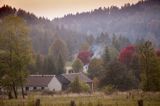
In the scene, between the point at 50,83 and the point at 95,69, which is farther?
the point at 95,69

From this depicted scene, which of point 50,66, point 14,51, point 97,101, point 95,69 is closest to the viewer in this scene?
point 97,101

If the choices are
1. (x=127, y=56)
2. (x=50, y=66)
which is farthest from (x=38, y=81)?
(x=127, y=56)

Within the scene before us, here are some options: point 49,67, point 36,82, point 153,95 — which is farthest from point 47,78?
point 153,95

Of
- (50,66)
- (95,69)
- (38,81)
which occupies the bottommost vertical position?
(38,81)

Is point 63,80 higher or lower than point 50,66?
lower

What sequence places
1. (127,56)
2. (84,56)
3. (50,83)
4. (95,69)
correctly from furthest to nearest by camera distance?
(84,56)
(127,56)
(95,69)
(50,83)

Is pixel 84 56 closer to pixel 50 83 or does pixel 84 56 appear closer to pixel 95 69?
pixel 95 69

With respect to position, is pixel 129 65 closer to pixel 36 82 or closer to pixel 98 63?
pixel 98 63

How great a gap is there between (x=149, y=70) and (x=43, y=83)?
107 ft

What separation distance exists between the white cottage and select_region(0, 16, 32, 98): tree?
1203 inches

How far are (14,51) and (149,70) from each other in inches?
843

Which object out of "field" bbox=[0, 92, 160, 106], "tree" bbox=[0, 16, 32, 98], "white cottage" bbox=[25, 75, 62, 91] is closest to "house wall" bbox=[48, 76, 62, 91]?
"white cottage" bbox=[25, 75, 62, 91]

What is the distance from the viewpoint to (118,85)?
240ft

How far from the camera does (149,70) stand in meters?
58.6
